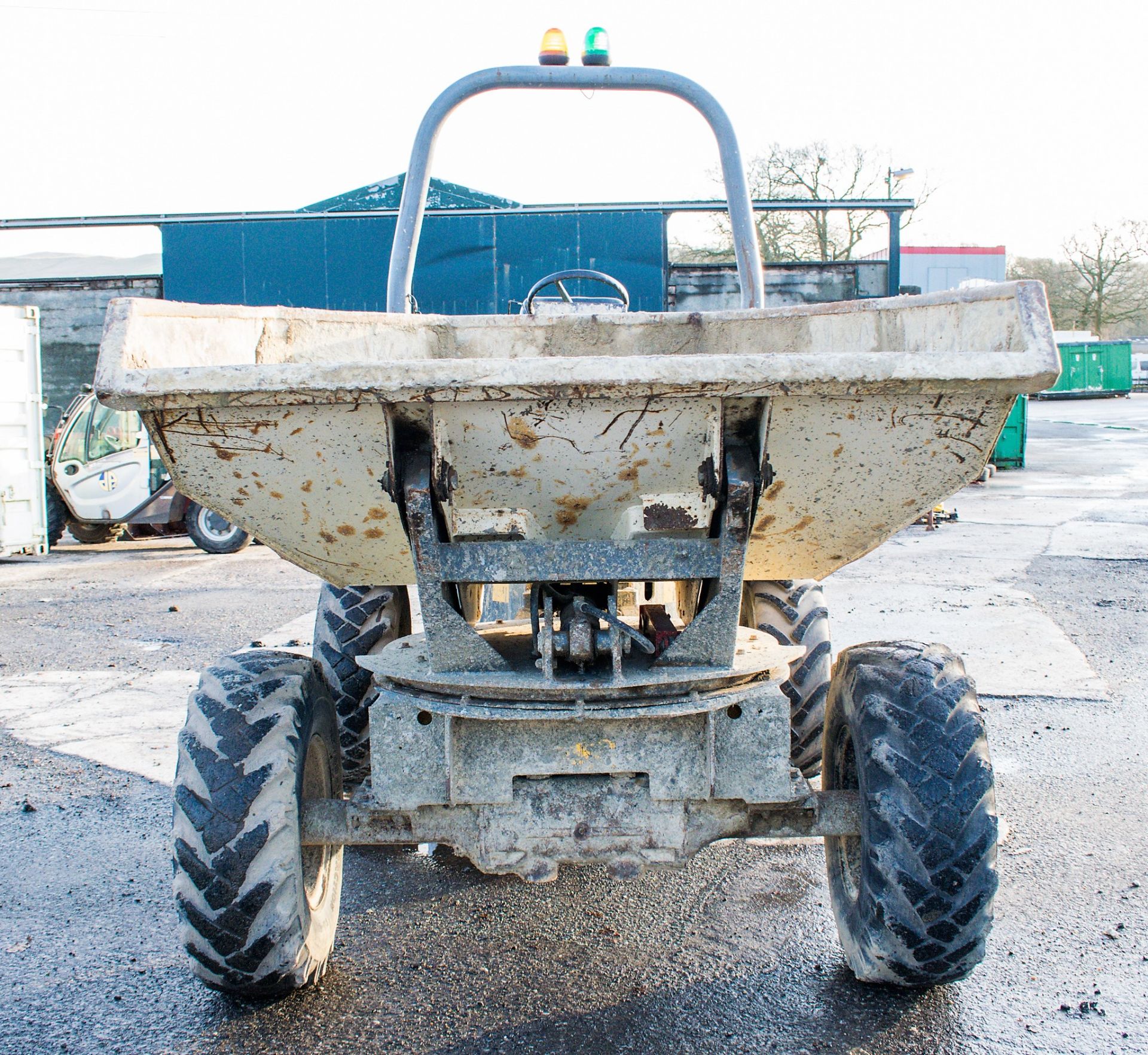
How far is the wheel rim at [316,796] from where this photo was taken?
2553 mm

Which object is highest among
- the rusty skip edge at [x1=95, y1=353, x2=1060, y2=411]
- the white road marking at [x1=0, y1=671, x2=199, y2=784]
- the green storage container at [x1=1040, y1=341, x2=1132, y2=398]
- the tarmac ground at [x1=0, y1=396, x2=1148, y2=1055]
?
the rusty skip edge at [x1=95, y1=353, x2=1060, y2=411]

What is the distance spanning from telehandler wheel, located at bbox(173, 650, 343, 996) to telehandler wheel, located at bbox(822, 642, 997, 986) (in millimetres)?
1264

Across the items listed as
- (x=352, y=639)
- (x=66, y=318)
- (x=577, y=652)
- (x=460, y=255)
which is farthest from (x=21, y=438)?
(x=577, y=652)

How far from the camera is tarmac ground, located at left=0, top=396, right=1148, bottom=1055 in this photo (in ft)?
7.95

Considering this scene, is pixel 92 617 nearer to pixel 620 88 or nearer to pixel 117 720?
pixel 117 720

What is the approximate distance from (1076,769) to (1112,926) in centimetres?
135

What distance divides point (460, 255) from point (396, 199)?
3.27 metres

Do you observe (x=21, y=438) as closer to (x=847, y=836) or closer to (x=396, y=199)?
(x=396, y=199)

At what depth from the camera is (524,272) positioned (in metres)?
14.0

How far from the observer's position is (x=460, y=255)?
1391 centimetres

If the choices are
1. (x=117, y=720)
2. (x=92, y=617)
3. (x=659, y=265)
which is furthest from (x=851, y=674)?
(x=659, y=265)

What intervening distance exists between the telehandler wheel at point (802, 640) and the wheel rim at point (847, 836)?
694 mm

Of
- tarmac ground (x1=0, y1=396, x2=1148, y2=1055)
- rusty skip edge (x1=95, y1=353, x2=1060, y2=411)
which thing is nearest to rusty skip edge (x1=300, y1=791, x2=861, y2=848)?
tarmac ground (x1=0, y1=396, x2=1148, y2=1055)

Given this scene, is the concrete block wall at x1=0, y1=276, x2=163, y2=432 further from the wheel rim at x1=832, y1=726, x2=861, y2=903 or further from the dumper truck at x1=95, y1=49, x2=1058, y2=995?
the wheel rim at x1=832, y1=726, x2=861, y2=903
